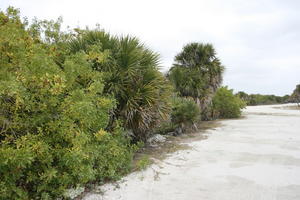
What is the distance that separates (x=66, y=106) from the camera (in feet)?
8.52

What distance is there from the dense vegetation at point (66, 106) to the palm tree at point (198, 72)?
4833 millimetres

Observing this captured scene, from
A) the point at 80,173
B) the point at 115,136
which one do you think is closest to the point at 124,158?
the point at 115,136

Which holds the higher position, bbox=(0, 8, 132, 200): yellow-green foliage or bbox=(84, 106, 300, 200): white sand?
bbox=(0, 8, 132, 200): yellow-green foliage

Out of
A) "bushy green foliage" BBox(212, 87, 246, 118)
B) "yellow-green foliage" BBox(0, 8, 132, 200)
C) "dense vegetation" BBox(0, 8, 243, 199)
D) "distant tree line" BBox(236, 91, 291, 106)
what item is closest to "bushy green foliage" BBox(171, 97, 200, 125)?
"dense vegetation" BBox(0, 8, 243, 199)

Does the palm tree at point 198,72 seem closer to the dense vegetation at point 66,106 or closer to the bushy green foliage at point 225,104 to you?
the bushy green foliage at point 225,104

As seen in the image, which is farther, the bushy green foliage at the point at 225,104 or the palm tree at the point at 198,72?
the bushy green foliage at the point at 225,104

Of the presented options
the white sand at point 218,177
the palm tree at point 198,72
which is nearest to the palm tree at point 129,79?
the white sand at point 218,177

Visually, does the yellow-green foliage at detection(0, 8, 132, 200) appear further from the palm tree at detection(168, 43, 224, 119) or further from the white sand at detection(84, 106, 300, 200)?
the palm tree at detection(168, 43, 224, 119)

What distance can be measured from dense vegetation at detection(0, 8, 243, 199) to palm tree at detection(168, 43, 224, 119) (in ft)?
15.9

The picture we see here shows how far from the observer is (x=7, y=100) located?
2324 mm

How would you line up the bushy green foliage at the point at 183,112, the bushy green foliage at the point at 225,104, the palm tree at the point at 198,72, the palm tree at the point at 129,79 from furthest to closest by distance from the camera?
the bushy green foliage at the point at 225,104 < the palm tree at the point at 198,72 < the bushy green foliage at the point at 183,112 < the palm tree at the point at 129,79

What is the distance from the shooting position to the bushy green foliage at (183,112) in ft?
26.3

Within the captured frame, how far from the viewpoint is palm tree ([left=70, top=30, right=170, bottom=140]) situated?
4848mm

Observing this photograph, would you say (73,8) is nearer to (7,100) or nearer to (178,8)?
(178,8)
